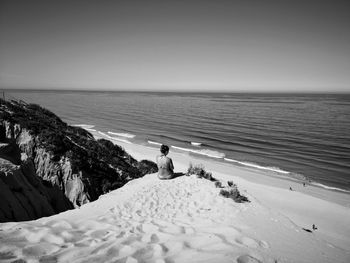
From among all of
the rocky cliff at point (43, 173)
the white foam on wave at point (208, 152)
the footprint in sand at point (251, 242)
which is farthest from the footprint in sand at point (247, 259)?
the white foam on wave at point (208, 152)

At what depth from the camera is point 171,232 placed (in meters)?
4.78

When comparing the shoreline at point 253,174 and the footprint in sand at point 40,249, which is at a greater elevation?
the footprint in sand at point 40,249

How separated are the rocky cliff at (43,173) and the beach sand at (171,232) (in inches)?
57.9

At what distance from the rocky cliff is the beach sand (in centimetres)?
147

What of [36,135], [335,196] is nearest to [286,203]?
[335,196]

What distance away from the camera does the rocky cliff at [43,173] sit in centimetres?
591

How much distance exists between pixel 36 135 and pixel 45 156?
4.92ft

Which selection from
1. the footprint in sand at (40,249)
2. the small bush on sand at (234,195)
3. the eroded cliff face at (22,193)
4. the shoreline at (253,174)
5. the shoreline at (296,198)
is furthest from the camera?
the shoreline at (253,174)

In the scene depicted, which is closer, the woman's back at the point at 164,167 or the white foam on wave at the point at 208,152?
the woman's back at the point at 164,167

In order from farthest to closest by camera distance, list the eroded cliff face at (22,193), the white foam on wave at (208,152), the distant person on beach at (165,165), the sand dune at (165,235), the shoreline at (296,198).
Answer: the white foam on wave at (208,152) → the distant person on beach at (165,165) → the shoreline at (296,198) → the eroded cliff face at (22,193) → the sand dune at (165,235)

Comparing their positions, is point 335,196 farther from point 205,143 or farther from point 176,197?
point 205,143

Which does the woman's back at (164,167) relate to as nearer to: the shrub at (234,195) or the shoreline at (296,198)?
the shrub at (234,195)

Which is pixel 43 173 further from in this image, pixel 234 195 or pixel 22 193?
pixel 234 195

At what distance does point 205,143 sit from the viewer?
25.5 m
